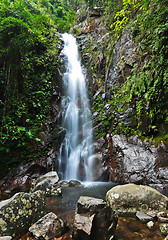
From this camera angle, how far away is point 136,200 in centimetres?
353

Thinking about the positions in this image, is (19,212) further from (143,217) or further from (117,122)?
(117,122)

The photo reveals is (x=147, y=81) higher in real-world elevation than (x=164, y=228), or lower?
higher

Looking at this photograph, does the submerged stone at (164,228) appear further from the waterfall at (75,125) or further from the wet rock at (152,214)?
the waterfall at (75,125)

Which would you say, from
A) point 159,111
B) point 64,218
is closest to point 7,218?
point 64,218

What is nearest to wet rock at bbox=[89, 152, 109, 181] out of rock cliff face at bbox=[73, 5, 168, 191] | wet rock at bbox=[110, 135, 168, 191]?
rock cliff face at bbox=[73, 5, 168, 191]

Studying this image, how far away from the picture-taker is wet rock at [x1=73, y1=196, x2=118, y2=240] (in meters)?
2.29

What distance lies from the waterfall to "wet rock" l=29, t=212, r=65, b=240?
495 centimetres

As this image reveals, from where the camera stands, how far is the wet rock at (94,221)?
2.29 m

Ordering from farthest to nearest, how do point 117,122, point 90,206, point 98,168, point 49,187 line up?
point 117,122
point 98,168
point 49,187
point 90,206

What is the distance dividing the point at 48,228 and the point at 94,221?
86 centimetres

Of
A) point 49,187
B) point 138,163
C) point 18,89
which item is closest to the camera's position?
point 49,187

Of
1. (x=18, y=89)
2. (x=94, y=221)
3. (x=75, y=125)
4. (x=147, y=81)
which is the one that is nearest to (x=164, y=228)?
(x=94, y=221)

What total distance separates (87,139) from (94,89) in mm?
4751

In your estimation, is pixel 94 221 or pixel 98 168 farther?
pixel 98 168
